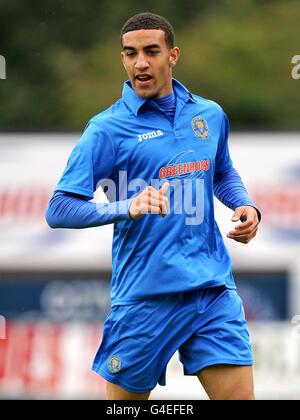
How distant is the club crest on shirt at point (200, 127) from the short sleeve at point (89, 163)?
16.2 inches

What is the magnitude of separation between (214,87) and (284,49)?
2.99 ft

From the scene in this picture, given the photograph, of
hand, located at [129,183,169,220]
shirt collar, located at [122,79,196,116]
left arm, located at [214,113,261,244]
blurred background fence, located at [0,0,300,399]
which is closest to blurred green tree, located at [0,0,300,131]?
blurred background fence, located at [0,0,300,399]

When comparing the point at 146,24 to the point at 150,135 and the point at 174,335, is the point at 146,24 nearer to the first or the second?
the point at 150,135

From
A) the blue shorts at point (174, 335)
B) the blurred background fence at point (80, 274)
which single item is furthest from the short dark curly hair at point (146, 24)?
the blurred background fence at point (80, 274)

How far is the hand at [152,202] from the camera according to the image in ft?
18.2

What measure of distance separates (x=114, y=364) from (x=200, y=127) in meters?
1.15

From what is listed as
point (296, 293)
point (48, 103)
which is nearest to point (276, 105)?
point (48, 103)

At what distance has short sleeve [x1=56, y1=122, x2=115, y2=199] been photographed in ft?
19.2

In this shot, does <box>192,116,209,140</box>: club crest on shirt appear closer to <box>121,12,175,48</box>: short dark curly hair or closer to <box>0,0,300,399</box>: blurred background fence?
<box>121,12,175,48</box>: short dark curly hair

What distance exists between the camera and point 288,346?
37.1 ft

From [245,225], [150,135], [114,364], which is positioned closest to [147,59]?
[150,135]

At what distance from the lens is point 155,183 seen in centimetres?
596
